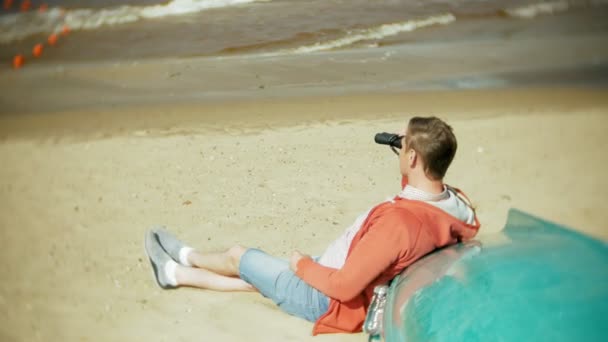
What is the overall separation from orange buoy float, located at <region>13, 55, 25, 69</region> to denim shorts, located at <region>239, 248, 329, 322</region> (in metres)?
4.85

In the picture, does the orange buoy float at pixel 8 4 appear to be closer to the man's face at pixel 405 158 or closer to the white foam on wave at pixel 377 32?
the white foam on wave at pixel 377 32

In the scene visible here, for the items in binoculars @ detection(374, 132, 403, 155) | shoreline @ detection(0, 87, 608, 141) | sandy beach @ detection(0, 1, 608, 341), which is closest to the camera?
binoculars @ detection(374, 132, 403, 155)

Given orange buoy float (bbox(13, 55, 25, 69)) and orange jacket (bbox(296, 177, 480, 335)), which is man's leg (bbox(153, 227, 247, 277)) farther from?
orange buoy float (bbox(13, 55, 25, 69))

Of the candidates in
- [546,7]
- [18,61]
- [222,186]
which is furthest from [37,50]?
[546,7]

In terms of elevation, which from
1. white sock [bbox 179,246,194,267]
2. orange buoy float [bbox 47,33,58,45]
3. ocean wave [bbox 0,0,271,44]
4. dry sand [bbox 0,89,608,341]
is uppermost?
ocean wave [bbox 0,0,271,44]

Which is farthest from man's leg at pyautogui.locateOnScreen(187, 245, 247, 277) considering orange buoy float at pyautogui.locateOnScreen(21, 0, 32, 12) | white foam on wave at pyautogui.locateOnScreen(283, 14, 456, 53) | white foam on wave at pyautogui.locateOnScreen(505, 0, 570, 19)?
white foam on wave at pyautogui.locateOnScreen(505, 0, 570, 19)

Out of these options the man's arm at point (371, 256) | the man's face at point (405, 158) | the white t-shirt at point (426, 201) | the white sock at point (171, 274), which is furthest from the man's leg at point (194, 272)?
the man's face at point (405, 158)

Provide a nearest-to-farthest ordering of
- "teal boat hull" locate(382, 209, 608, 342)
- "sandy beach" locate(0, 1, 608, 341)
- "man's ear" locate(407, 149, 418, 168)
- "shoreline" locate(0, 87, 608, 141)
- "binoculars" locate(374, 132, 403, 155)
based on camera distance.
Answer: "teal boat hull" locate(382, 209, 608, 342)
"man's ear" locate(407, 149, 418, 168)
"binoculars" locate(374, 132, 403, 155)
"sandy beach" locate(0, 1, 608, 341)
"shoreline" locate(0, 87, 608, 141)

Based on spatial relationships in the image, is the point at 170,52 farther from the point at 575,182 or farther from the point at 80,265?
the point at 575,182

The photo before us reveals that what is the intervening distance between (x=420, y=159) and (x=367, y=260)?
46 centimetres

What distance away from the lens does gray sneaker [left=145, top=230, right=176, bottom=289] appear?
3195 millimetres

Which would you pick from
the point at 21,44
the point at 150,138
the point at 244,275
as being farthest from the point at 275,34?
the point at 244,275

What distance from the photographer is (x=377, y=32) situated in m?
6.92

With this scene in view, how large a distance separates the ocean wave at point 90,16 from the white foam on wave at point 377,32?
1.45m
